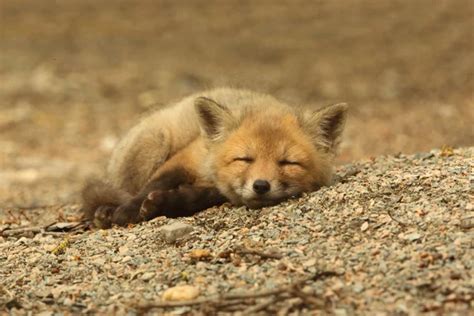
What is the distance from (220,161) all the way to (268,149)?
41 centimetres

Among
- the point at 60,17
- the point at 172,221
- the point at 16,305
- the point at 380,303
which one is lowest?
the point at 16,305

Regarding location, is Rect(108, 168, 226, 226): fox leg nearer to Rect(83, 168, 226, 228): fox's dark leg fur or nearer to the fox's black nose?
Rect(83, 168, 226, 228): fox's dark leg fur

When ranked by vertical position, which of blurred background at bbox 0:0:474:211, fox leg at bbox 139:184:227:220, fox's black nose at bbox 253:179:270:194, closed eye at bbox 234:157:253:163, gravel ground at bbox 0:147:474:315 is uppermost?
blurred background at bbox 0:0:474:211

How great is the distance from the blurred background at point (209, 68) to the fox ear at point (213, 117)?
9.05 ft

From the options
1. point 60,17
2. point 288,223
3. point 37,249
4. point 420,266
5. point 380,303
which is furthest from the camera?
point 60,17

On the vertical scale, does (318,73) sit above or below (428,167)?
above

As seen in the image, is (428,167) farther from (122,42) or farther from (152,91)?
(122,42)

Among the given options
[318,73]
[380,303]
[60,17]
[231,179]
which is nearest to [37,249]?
[231,179]

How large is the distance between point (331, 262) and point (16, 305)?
1.67 meters

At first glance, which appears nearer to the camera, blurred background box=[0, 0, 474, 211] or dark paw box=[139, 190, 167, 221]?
dark paw box=[139, 190, 167, 221]

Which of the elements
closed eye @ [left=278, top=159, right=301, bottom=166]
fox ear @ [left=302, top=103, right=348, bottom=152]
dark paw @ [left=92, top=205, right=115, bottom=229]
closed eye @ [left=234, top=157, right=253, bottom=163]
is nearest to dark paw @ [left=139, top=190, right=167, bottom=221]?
dark paw @ [left=92, top=205, right=115, bottom=229]

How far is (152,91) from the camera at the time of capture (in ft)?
47.6

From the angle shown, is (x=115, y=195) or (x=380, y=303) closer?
(x=380, y=303)

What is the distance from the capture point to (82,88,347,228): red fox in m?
5.57
